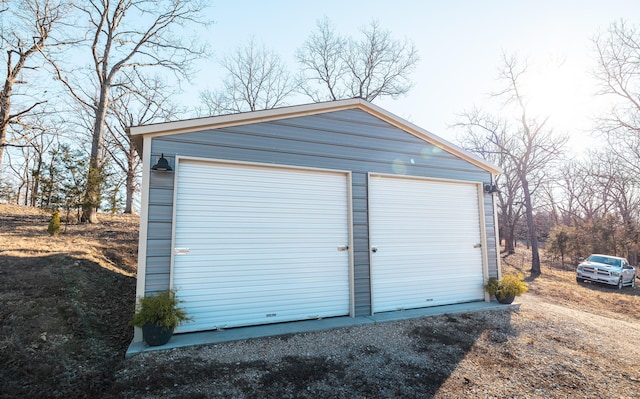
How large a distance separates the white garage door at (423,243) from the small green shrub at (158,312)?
10.5ft

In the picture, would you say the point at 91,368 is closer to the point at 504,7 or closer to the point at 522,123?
the point at 504,7

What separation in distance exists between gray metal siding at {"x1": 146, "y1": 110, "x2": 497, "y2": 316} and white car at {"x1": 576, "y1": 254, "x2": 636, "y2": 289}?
8.62 m

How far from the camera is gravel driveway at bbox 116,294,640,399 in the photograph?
10.1 ft

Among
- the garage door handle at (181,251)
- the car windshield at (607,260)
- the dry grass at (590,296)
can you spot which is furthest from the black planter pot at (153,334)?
the car windshield at (607,260)

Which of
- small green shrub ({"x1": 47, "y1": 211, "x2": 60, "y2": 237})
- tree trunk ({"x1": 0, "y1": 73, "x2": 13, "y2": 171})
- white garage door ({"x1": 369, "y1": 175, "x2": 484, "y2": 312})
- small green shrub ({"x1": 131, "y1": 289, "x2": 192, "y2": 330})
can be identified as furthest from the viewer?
tree trunk ({"x1": 0, "y1": 73, "x2": 13, "y2": 171})

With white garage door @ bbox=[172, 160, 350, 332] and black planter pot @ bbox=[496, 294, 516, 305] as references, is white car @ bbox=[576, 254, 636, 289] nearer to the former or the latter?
black planter pot @ bbox=[496, 294, 516, 305]

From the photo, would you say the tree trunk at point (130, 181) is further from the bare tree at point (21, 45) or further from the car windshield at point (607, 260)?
the car windshield at point (607, 260)

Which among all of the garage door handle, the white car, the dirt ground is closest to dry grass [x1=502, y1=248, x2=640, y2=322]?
the white car

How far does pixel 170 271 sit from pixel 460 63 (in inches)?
342

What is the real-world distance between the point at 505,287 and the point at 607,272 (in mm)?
8814

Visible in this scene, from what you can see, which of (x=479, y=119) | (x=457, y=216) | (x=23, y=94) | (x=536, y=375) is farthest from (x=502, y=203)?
(x=23, y=94)

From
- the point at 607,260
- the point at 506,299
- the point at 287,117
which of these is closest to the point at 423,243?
the point at 506,299

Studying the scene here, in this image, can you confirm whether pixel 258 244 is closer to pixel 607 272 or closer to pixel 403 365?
pixel 403 365

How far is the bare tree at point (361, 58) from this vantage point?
58.4 ft
